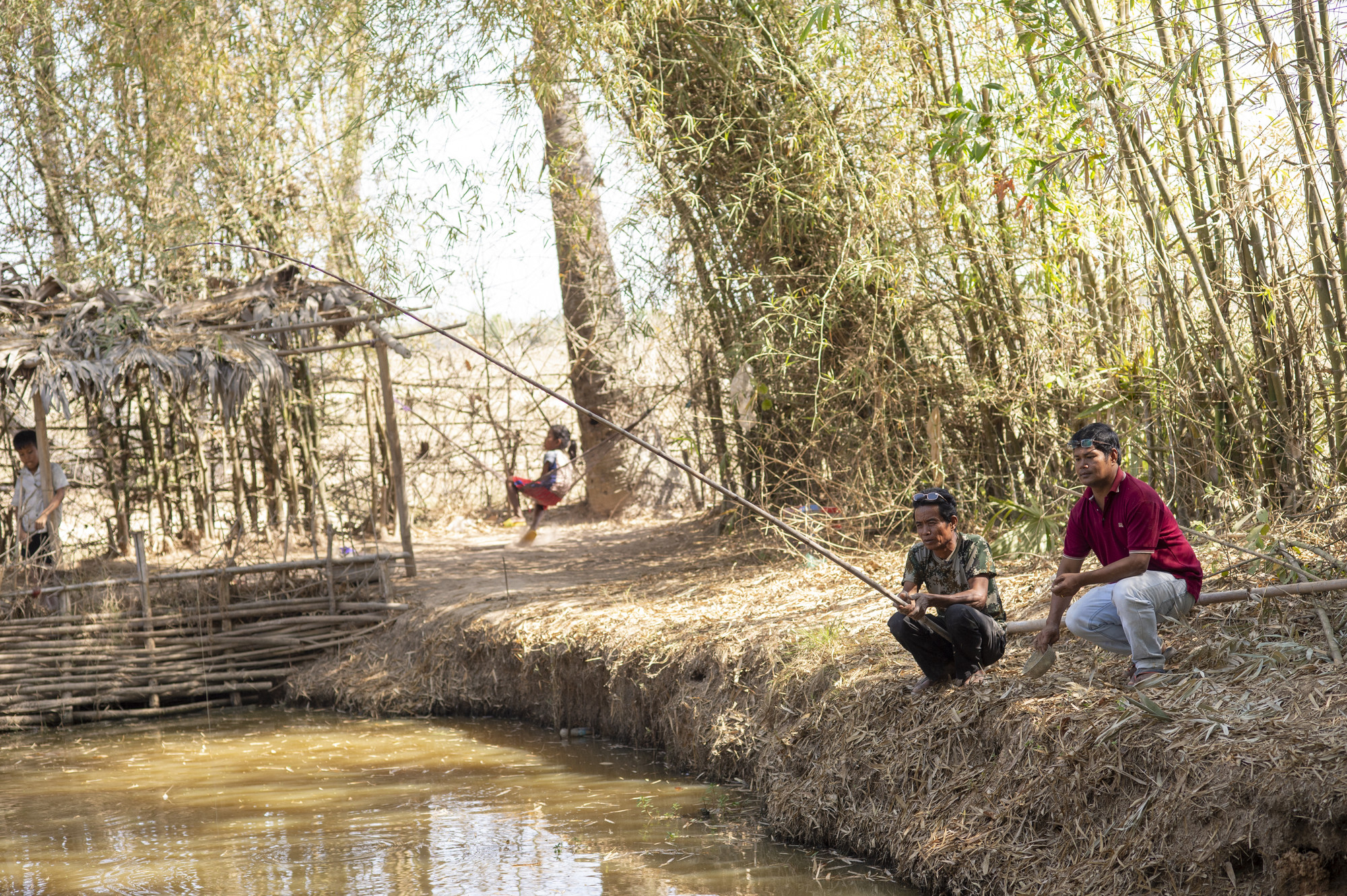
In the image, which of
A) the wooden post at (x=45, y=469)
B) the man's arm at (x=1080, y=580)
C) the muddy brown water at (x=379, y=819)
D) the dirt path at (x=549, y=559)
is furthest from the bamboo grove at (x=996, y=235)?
the wooden post at (x=45, y=469)

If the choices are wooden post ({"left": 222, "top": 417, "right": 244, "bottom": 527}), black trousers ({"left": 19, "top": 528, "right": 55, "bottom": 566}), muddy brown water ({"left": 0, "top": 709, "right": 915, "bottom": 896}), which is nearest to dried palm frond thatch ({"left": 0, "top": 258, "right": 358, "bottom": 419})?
black trousers ({"left": 19, "top": 528, "right": 55, "bottom": 566})

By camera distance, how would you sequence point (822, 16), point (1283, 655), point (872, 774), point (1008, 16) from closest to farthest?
point (1283, 655) < point (872, 774) < point (822, 16) < point (1008, 16)

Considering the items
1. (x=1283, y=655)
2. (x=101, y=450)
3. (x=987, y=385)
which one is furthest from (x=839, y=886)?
(x=101, y=450)

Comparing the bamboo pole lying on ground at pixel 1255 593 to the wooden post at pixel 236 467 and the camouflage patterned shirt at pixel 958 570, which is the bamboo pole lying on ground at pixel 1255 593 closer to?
the camouflage patterned shirt at pixel 958 570

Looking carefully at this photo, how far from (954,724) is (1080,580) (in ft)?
2.21

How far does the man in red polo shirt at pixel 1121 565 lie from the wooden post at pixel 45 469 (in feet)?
20.7

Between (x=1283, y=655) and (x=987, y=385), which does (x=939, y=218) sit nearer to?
(x=987, y=385)

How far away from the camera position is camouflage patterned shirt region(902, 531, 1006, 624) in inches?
163

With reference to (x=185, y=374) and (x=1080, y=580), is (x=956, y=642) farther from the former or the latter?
(x=185, y=374)

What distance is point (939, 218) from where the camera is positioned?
248 inches

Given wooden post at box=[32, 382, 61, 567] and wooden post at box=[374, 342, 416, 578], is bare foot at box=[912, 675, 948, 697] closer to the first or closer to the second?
wooden post at box=[374, 342, 416, 578]

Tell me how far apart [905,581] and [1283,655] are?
1219 mm

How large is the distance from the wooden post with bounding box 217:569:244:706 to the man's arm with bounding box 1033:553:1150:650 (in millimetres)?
5365

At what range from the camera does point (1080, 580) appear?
3.68 metres
